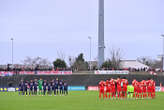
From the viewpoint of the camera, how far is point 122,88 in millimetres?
30141

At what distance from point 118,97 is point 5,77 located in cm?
2952

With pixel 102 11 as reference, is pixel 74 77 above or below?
below

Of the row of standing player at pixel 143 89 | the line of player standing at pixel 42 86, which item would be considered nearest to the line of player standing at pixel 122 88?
the row of standing player at pixel 143 89

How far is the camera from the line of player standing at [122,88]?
3006cm

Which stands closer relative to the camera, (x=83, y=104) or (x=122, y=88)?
(x=83, y=104)

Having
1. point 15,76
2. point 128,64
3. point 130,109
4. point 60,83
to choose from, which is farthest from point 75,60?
point 130,109

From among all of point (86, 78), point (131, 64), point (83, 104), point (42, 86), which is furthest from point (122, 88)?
point (131, 64)

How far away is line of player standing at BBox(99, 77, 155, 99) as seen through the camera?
30.1 meters

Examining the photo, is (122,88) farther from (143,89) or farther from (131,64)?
(131,64)

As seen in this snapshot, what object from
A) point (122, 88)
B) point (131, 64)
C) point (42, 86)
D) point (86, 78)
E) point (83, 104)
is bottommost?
point (83, 104)

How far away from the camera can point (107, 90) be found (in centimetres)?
3008

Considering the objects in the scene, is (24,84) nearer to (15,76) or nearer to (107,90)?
(107,90)

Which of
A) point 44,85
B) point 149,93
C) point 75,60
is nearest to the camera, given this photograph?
point 149,93

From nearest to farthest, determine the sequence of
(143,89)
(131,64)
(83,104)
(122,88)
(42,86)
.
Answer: (83,104) → (122,88) → (143,89) → (42,86) → (131,64)
